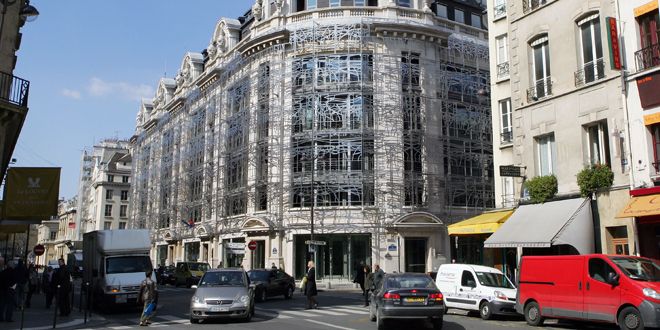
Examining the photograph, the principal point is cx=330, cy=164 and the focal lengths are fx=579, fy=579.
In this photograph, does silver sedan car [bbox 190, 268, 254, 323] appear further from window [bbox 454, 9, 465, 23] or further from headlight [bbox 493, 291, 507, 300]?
window [bbox 454, 9, 465, 23]

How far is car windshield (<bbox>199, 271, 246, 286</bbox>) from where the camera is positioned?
17.0 m

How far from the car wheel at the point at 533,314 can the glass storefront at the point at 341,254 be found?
74.8 ft

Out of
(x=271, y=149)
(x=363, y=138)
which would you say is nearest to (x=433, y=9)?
(x=363, y=138)

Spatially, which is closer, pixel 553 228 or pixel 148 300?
pixel 148 300

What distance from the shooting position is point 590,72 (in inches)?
792

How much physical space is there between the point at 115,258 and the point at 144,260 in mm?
1040

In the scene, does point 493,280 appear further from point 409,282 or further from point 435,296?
point 435,296

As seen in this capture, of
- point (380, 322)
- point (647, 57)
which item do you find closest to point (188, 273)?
point (380, 322)

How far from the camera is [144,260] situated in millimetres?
21953

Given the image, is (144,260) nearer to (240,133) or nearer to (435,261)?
(435,261)

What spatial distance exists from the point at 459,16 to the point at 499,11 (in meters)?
20.3

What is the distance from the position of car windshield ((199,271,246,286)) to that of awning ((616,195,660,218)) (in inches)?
457

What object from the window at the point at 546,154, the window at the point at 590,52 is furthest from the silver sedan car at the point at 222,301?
the window at the point at 590,52

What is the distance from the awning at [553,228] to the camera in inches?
750
